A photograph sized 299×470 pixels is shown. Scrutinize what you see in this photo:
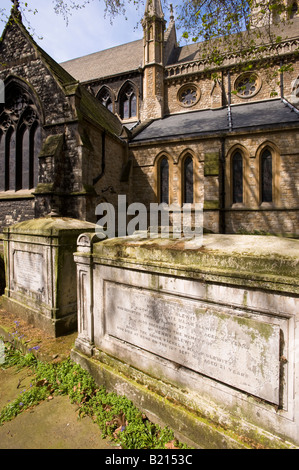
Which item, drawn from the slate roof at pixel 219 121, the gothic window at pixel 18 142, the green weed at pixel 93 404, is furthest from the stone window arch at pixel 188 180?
the green weed at pixel 93 404

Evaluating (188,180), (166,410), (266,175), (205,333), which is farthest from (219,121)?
(166,410)

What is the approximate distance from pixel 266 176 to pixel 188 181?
382 centimetres

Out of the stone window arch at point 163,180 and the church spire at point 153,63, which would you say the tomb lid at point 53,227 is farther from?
the church spire at point 153,63

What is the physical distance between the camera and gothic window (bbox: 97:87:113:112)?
63.1 ft

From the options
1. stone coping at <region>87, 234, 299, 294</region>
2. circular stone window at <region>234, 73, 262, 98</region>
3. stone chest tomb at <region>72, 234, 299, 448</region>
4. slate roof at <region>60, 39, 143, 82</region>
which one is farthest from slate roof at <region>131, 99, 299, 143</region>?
stone chest tomb at <region>72, 234, 299, 448</region>

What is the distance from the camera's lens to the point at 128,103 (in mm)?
18828

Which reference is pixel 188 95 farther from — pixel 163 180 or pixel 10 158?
pixel 10 158

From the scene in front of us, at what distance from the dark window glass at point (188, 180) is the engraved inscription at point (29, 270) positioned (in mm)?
9401

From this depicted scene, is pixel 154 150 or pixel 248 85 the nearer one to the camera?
pixel 154 150

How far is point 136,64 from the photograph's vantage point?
747 inches

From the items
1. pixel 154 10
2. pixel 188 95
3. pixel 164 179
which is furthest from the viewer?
pixel 188 95

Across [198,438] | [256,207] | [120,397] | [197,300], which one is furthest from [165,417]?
[256,207]

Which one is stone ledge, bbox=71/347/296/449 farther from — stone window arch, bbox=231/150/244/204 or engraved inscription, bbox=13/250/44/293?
stone window arch, bbox=231/150/244/204

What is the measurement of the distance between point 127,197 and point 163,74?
1132 centimetres
